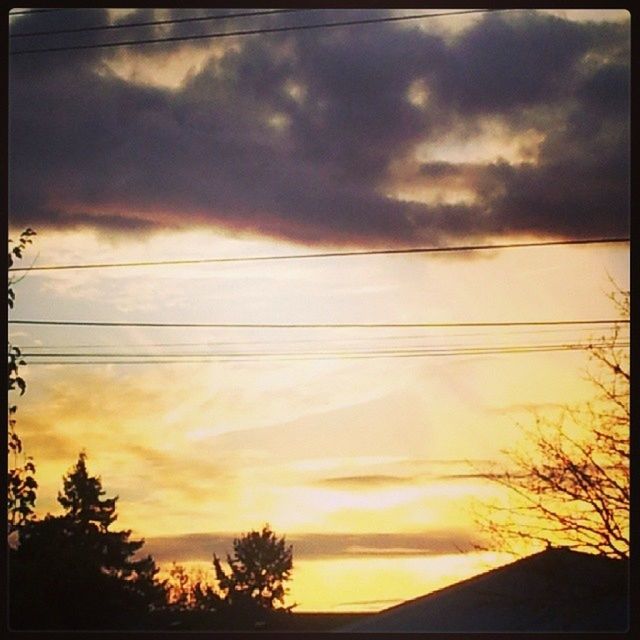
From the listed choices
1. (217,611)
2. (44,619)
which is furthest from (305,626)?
(44,619)

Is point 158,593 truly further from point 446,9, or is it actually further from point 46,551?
point 446,9

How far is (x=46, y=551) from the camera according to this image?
785 centimetres

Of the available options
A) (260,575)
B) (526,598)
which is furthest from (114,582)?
(526,598)

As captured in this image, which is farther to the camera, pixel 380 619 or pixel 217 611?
pixel 217 611

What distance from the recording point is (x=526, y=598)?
743cm

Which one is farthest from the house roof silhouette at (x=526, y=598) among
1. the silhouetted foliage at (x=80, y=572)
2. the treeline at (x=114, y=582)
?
the silhouetted foliage at (x=80, y=572)

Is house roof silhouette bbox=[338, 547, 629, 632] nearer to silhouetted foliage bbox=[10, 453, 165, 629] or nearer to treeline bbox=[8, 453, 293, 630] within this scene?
treeline bbox=[8, 453, 293, 630]

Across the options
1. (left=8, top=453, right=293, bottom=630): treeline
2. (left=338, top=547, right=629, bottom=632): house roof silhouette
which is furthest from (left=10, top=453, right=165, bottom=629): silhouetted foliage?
(left=338, top=547, right=629, bottom=632): house roof silhouette

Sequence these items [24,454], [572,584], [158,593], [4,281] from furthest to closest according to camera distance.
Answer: [158,593]
[572,584]
[24,454]
[4,281]

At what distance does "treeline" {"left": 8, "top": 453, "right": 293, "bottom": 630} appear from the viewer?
8.02 m

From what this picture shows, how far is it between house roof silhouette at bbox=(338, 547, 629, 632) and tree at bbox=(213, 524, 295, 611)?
1.61m

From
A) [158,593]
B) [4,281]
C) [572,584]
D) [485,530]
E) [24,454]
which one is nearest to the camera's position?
[4,281]

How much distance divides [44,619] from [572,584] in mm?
3268
